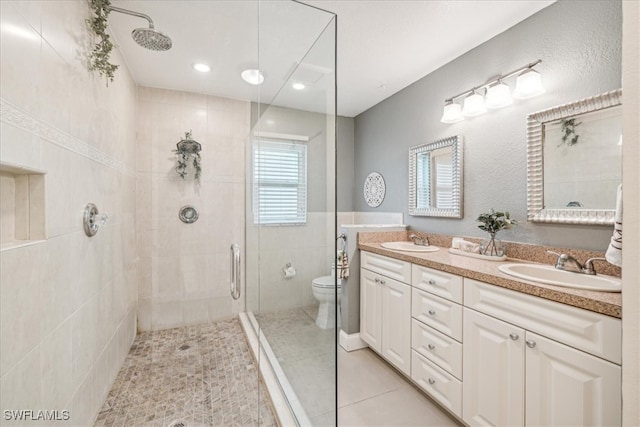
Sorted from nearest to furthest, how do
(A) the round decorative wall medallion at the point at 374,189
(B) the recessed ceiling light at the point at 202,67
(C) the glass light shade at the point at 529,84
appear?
(C) the glass light shade at the point at 529,84
(B) the recessed ceiling light at the point at 202,67
(A) the round decorative wall medallion at the point at 374,189

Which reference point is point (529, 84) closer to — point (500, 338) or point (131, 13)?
point (500, 338)

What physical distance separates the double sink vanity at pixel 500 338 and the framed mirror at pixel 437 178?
43 centimetres

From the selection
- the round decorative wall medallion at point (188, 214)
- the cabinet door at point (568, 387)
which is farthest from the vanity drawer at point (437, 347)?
the round decorative wall medallion at point (188, 214)

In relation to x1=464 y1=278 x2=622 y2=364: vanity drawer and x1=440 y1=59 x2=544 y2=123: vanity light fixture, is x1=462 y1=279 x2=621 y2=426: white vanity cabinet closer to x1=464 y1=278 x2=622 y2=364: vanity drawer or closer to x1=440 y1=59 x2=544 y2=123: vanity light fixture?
x1=464 y1=278 x2=622 y2=364: vanity drawer

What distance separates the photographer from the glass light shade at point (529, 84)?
1582 mm

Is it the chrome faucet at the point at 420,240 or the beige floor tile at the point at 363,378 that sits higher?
the chrome faucet at the point at 420,240

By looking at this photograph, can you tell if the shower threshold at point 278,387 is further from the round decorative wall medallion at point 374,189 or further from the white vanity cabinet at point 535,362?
the round decorative wall medallion at point 374,189

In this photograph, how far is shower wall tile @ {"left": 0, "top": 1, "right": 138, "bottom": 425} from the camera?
0.82m

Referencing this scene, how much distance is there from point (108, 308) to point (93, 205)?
683 millimetres

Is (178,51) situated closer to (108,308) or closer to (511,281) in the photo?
(108,308)

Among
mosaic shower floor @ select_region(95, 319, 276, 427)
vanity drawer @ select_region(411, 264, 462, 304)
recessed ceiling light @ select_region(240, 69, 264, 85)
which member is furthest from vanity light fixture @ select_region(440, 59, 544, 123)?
mosaic shower floor @ select_region(95, 319, 276, 427)

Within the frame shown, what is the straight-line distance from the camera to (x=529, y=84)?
5.22 ft

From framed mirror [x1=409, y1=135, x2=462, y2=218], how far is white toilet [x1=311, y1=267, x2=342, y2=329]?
4.55 ft

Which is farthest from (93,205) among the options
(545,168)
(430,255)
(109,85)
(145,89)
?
(545,168)
